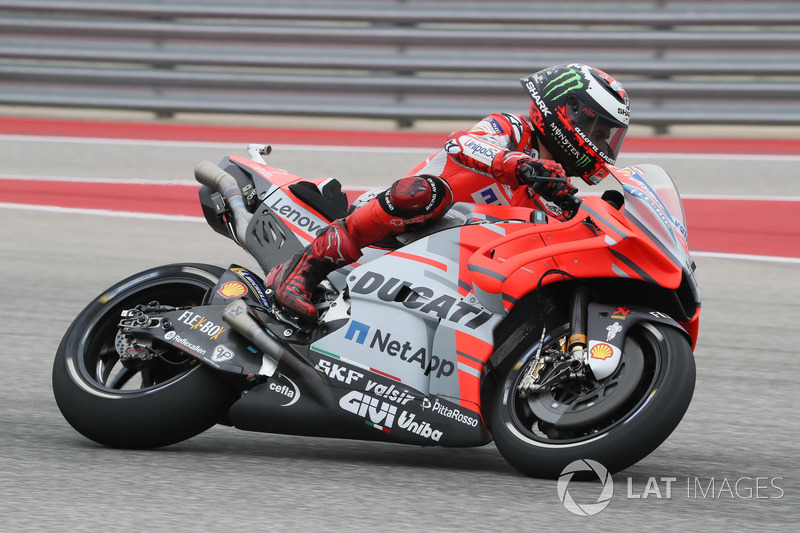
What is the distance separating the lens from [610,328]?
160 inches

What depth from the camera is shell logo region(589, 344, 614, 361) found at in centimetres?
400

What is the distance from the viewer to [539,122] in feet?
15.1

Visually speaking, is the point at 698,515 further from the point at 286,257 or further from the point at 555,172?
the point at 286,257

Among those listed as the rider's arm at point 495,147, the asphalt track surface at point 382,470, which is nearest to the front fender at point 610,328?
the asphalt track surface at point 382,470

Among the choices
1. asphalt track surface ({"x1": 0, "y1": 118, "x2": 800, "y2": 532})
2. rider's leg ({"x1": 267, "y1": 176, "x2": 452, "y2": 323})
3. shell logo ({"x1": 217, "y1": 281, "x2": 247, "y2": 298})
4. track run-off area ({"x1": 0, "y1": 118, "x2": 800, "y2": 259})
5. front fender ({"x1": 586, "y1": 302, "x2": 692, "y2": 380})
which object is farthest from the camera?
track run-off area ({"x1": 0, "y1": 118, "x2": 800, "y2": 259})

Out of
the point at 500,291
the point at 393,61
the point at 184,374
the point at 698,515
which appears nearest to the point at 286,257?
the point at 184,374

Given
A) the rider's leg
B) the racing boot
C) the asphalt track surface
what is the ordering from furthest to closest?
the racing boot < the rider's leg < the asphalt track surface

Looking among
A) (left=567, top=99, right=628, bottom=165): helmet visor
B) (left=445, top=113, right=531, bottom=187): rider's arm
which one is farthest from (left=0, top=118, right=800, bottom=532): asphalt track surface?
(left=567, top=99, right=628, bottom=165): helmet visor

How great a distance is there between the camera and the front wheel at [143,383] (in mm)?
4473

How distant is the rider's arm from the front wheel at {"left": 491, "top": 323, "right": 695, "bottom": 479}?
604 mm

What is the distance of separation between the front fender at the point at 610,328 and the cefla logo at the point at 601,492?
0.92ft

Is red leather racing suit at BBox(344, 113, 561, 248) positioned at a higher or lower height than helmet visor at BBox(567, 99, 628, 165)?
lower

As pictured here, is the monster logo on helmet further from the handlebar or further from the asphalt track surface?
the handlebar

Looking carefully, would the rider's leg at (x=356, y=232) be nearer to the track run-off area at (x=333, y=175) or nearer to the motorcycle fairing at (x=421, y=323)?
the motorcycle fairing at (x=421, y=323)
